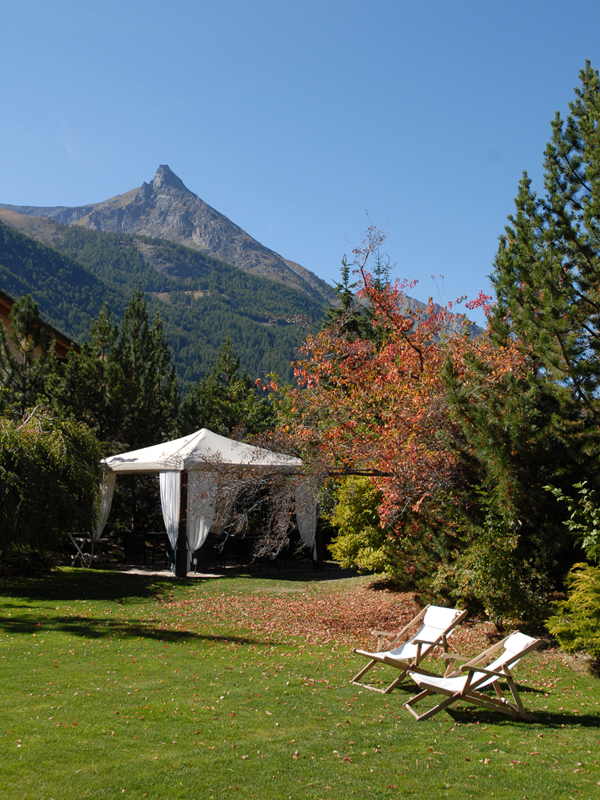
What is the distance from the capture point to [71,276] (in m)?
97.4

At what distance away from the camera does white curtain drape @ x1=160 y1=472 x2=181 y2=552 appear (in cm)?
1389

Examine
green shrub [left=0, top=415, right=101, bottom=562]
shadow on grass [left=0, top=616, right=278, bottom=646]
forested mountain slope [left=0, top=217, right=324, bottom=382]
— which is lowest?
shadow on grass [left=0, top=616, right=278, bottom=646]

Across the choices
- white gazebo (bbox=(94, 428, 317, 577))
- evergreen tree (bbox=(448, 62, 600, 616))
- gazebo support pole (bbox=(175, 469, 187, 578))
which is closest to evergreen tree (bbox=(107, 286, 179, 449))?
white gazebo (bbox=(94, 428, 317, 577))

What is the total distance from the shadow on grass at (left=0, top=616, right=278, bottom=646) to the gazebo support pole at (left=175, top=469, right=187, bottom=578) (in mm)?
5114

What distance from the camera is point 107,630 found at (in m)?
7.83

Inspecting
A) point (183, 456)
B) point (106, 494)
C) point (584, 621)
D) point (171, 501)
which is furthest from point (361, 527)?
point (106, 494)

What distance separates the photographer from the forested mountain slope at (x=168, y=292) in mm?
81438

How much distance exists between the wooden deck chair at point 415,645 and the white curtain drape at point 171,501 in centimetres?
854

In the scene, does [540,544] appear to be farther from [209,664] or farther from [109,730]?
[109,730]

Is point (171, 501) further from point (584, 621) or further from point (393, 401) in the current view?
point (584, 621)

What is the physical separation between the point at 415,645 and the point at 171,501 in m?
9.14

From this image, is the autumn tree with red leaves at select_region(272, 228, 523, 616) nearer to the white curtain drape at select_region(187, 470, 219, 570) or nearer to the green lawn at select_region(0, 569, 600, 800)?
the green lawn at select_region(0, 569, 600, 800)

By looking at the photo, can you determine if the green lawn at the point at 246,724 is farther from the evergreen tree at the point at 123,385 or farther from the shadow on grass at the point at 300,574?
the evergreen tree at the point at 123,385

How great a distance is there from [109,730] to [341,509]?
8.02m
